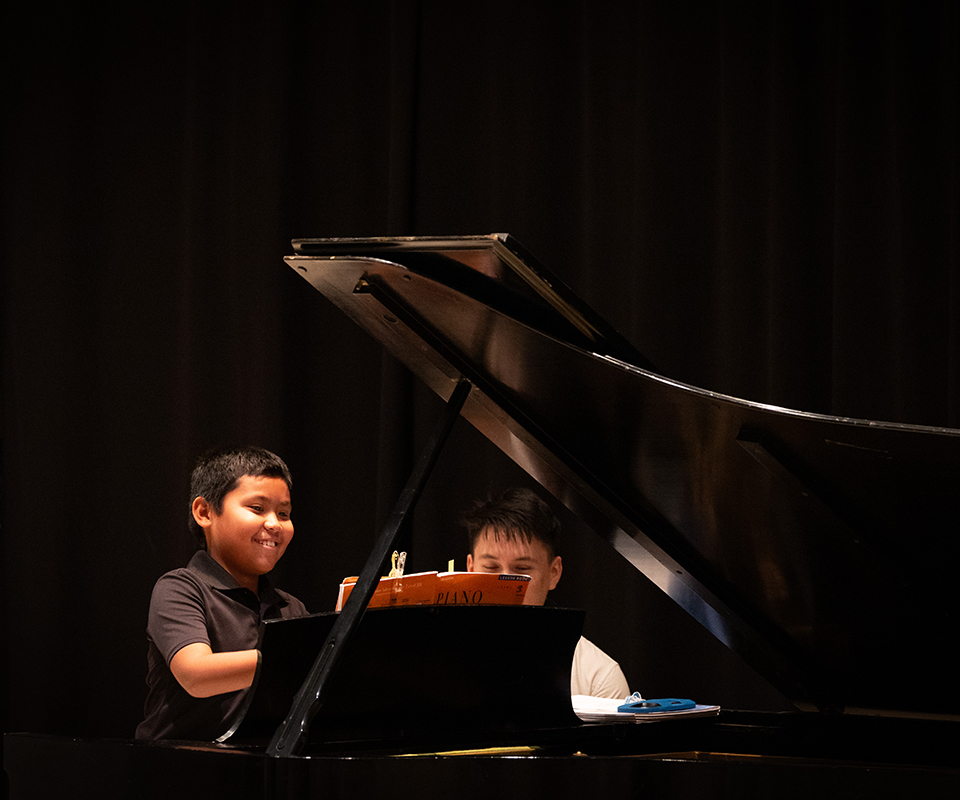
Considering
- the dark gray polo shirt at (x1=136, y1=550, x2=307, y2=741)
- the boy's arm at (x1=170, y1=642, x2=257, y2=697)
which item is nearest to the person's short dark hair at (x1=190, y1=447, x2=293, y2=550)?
the dark gray polo shirt at (x1=136, y1=550, x2=307, y2=741)

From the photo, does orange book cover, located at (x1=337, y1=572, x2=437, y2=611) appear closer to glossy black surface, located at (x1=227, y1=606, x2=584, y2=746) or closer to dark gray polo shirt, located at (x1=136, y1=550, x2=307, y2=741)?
glossy black surface, located at (x1=227, y1=606, x2=584, y2=746)

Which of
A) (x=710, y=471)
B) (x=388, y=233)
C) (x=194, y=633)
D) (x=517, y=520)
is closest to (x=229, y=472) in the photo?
(x=194, y=633)

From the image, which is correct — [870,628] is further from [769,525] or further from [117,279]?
[117,279]

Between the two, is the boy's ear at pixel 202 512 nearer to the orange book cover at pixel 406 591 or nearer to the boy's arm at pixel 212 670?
the boy's arm at pixel 212 670

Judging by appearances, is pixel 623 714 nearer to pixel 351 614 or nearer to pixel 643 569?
pixel 643 569

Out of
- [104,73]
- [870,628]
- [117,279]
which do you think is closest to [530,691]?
[870,628]

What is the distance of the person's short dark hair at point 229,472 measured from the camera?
6.89 ft

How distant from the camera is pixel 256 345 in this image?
3.09 metres

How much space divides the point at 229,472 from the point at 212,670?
47 cm

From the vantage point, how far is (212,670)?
176 centimetres

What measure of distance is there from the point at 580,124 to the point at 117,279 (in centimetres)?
147

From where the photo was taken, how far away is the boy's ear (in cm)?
213

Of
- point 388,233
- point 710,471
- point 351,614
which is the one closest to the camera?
point 351,614

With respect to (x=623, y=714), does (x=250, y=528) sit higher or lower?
higher
